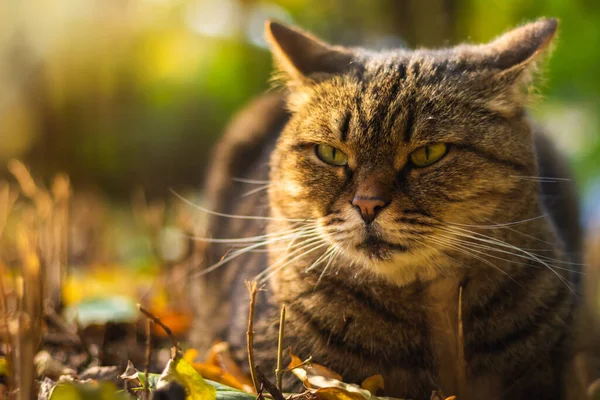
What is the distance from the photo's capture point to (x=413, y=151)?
1729mm

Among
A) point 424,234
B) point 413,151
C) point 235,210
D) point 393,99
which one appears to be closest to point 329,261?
point 424,234

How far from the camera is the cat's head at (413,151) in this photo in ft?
5.50

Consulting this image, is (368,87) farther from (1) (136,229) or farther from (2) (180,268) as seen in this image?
(1) (136,229)

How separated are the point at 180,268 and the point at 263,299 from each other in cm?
91

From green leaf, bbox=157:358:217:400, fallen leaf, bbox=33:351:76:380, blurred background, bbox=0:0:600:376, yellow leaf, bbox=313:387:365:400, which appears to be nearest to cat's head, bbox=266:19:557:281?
yellow leaf, bbox=313:387:365:400

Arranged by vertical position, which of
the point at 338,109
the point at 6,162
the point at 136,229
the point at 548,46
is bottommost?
the point at 136,229

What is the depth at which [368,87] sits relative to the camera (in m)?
1.83

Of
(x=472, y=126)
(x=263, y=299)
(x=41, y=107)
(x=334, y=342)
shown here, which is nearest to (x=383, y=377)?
(x=334, y=342)

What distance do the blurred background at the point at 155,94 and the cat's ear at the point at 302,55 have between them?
100 cm

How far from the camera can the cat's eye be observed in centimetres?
173

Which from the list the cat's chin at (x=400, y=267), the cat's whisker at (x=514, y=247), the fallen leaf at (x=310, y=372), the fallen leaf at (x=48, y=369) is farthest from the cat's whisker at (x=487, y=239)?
the fallen leaf at (x=48, y=369)

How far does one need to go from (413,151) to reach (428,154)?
5 centimetres

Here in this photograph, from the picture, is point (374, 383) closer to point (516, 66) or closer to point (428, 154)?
point (428, 154)

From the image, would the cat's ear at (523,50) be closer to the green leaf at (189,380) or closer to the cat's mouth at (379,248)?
the cat's mouth at (379,248)
